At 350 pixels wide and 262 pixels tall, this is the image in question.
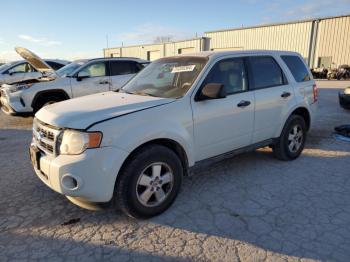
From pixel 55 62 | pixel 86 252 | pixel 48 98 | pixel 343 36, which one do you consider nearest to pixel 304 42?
pixel 343 36

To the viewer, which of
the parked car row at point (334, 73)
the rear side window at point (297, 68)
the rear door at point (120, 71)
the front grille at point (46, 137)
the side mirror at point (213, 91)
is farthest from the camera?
the parked car row at point (334, 73)

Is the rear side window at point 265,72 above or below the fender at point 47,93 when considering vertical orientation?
above

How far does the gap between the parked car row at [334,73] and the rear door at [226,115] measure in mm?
24218

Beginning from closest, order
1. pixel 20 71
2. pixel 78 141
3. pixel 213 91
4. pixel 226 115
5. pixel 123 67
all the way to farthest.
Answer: pixel 78 141, pixel 213 91, pixel 226 115, pixel 123 67, pixel 20 71

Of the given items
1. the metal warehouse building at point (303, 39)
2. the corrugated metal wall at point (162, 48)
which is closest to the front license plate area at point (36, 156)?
the metal warehouse building at point (303, 39)

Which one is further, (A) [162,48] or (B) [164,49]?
(A) [162,48]

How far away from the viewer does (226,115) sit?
3.89 m

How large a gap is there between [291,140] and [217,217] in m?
2.43

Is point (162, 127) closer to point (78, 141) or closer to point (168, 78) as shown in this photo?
point (78, 141)

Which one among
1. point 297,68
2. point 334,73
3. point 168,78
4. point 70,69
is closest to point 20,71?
point 70,69

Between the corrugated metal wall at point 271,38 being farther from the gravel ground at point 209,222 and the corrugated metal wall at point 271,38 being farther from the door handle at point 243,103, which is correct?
the door handle at point 243,103

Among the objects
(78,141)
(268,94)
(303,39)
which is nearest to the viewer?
(78,141)

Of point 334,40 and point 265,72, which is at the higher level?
point 334,40

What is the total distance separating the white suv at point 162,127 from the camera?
2.88 meters
